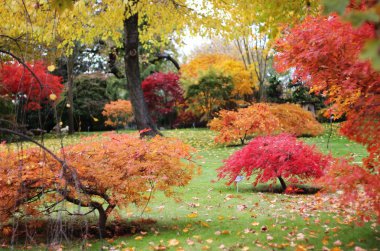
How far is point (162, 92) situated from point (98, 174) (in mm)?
19904

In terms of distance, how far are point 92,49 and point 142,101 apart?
42.1 feet

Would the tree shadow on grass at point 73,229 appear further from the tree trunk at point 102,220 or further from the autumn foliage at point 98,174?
the autumn foliage at point 98,174

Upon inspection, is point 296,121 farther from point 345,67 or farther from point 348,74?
point 348,74

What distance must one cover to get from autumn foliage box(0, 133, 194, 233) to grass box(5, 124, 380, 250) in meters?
0.40

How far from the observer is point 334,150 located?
469 inches

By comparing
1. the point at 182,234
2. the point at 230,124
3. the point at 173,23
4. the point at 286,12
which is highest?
the point at 173,23

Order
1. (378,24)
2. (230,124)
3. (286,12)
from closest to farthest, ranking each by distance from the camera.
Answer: (378,24)
(286,12)
(230,124)

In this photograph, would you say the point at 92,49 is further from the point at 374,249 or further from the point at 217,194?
the point at 374,249

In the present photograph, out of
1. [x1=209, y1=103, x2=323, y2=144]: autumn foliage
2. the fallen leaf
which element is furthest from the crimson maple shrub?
[x1=209, y1=103, x2=323, y2=144]: autumn foliage

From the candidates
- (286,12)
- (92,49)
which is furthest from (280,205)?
(92,49)

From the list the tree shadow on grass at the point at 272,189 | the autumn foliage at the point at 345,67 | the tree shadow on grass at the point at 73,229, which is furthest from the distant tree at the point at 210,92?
the autumn foliage at the point at 345,67

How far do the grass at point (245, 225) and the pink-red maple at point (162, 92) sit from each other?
16379 mm

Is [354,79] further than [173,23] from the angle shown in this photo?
No

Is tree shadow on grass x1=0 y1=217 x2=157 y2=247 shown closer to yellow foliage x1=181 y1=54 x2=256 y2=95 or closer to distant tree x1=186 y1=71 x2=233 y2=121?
distant tree x1=186 y1=71 x2=233 y2=121
